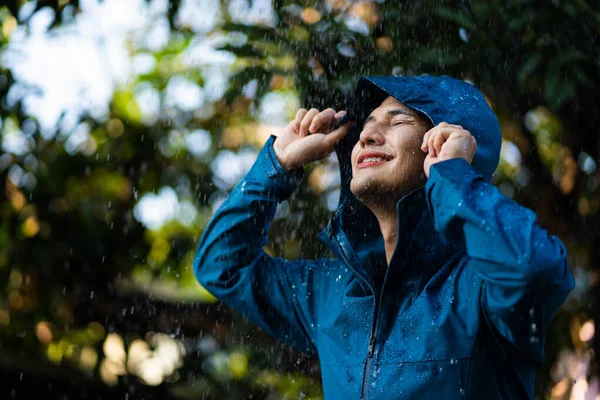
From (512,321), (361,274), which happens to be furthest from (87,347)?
(512,321)

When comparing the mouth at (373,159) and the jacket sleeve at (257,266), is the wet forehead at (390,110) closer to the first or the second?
the mouth at (373,159)

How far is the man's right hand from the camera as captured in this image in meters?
2.27

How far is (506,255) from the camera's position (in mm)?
1638

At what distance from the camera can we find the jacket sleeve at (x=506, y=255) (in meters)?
1.63

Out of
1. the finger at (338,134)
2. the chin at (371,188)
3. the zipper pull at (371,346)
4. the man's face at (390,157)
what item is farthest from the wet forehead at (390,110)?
the zipper pull at (371,346)

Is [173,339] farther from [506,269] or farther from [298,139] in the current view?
[506,269]

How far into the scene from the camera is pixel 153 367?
4047 mm

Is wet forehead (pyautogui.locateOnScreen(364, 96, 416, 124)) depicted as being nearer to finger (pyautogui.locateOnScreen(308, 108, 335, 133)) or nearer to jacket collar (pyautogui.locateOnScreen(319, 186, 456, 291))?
finger (pyautogui.locateOnScreen(308, 108, 335, 133))

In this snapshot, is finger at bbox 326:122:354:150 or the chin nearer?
the chin

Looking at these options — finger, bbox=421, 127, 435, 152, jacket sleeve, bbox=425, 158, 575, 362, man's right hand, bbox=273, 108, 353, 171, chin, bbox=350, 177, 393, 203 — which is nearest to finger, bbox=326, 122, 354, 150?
man's right hand, bbox=273, 108, 353, 171

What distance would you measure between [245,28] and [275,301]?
155 cm

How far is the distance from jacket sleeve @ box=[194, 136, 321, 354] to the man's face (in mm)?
263

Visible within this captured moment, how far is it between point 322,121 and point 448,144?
51cm

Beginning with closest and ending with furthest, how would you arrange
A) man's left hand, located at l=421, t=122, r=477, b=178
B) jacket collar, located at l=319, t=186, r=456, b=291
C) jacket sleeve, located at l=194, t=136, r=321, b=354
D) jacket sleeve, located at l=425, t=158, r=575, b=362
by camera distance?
jacket sleeve, located at l=425, t=158, r=575, b=362 < man's left hand, located at l=421, t=122, r=477, b=178 < jacket collar, located at l=319, t=186, r=456, b=291 < jacket sleeve, located at l=194, t=136, r=321, b=354
